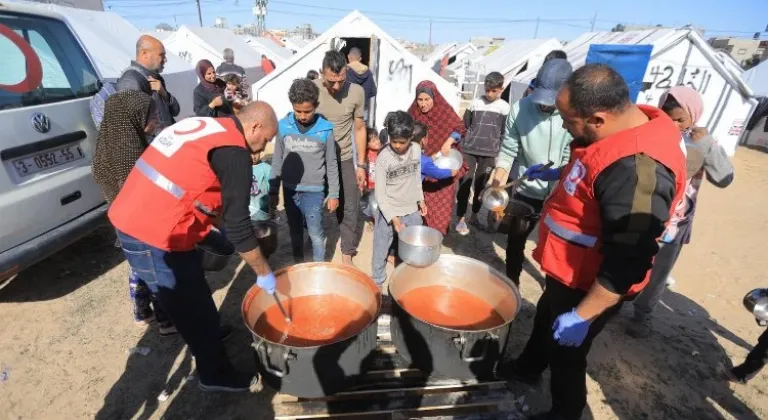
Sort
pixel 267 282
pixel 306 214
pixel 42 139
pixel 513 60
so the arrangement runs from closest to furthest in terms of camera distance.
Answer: pixel 267 282
pixel 42 139
pixel 306 214
pixel 513 60

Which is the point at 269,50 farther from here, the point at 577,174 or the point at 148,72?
the point at 577,174

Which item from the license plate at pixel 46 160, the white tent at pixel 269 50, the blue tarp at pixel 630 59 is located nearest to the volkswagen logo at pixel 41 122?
the license plate at pixel 46 160

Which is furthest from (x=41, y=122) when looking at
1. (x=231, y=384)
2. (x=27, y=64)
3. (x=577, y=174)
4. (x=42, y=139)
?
(x=577, y=174)

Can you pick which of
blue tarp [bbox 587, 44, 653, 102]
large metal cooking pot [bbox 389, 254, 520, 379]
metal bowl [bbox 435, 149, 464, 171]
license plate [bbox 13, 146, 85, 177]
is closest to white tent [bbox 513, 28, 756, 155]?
blue tarp [bbox 587, 44, 653, 102]

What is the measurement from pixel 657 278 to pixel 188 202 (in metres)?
3.57

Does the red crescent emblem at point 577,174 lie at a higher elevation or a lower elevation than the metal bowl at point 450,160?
higher

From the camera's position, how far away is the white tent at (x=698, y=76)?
30.9 feet

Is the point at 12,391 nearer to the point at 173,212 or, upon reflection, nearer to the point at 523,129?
the point at 173,212

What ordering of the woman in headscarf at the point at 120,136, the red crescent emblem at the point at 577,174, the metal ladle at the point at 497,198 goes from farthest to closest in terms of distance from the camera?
the metal ladle at the point at 497,198 → the woman in headscarf at the point at 120,136 → the red crescent emblem at the point at 577,174

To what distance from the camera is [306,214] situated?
3625 millimetres

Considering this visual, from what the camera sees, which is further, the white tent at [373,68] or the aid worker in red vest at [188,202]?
the white tent at [373,68]

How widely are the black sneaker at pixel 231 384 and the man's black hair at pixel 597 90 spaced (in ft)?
8.72

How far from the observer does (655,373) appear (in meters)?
3.05

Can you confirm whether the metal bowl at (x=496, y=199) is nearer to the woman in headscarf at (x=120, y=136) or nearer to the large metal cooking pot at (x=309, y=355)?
the large metal cooking pot at (x=309, y=355)
